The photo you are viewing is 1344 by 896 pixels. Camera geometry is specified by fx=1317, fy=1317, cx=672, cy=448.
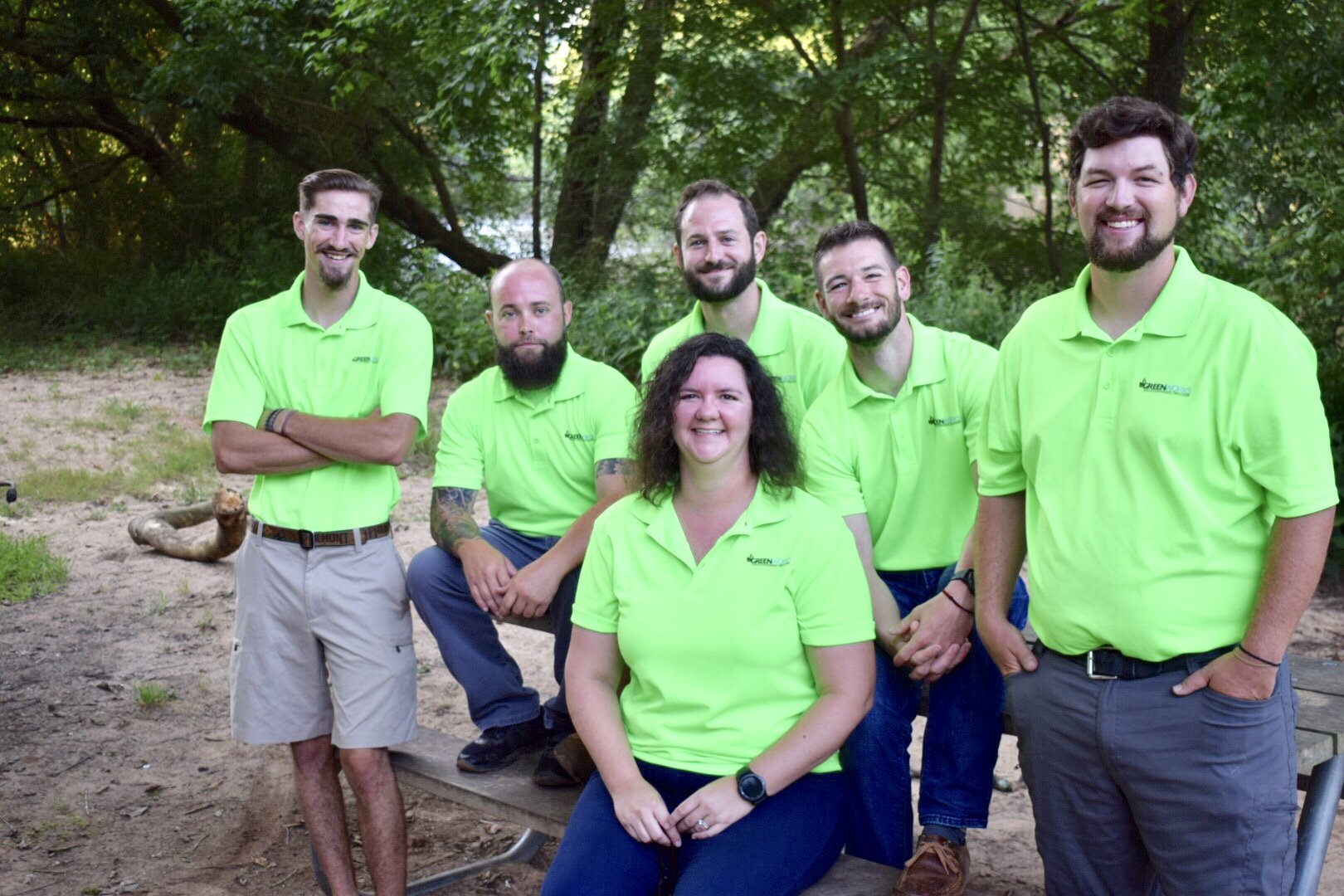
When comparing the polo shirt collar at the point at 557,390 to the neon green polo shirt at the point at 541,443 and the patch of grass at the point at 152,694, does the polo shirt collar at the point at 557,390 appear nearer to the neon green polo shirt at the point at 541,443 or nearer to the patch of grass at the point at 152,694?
the neon green polo shirt at the point at 541,443

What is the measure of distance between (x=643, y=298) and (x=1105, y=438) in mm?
8888

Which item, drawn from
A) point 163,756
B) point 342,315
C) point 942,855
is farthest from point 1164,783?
point 163,756

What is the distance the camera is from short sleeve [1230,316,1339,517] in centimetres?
252

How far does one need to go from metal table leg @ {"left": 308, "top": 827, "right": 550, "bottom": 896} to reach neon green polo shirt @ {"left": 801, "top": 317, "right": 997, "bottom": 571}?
157 centimetres

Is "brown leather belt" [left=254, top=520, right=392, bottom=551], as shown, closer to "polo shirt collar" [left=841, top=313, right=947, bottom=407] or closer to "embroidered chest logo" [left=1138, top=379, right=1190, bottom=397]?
"polo shirt collar" [left=841, top=313, right=947, bottom=407]

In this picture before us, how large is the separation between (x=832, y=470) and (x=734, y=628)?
73cm

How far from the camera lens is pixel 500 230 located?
1655 centimetres

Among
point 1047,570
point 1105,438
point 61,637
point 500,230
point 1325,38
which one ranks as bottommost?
point 61,637

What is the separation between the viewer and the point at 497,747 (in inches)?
156

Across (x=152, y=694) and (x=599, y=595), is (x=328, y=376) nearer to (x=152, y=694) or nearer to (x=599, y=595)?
(x=599, y=595)

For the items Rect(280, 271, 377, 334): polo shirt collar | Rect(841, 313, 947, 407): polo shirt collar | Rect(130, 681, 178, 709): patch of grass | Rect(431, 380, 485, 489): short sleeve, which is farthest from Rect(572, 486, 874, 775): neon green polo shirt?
Rect(130, 681, 178, 709): patch of grass

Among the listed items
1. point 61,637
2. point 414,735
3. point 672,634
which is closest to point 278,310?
point 414,735

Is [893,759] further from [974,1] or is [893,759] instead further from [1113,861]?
[974,1]

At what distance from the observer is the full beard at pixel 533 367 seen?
4070mm
